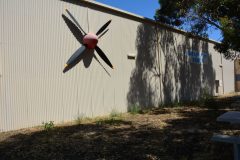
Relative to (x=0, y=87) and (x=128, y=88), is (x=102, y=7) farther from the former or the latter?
(x=0, y=87)

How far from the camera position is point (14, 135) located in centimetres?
757

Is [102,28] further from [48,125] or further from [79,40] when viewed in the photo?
[48,125]

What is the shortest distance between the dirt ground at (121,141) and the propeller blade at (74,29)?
2.59 m

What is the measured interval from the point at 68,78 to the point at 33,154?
156 inches

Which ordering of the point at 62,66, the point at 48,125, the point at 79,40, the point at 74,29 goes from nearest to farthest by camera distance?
the point at 48,125 → the point at 62,66 → the point at 74,29 → the point at 79,40

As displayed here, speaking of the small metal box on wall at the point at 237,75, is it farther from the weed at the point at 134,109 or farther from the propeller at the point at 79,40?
the propeller at the point at 79,40

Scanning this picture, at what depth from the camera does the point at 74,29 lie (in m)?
9.91

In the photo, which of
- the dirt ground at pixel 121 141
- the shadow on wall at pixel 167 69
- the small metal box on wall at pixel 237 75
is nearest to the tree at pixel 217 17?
the shadow on wall at pixel 167 69

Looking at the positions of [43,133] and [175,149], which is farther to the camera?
[43,133]

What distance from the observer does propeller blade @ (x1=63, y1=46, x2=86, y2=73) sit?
9586 millimetres

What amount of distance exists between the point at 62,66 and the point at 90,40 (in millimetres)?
1288

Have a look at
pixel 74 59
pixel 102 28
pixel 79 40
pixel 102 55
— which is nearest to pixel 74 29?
pixel 79 40

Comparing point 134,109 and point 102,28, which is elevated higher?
point 102,28

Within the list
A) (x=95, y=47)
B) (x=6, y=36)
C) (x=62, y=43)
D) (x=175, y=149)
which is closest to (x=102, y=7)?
(x=95, y=47)
